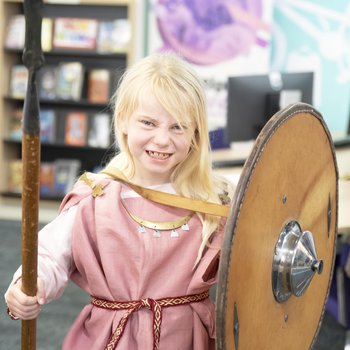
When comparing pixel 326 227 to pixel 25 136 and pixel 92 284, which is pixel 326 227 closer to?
pixel 92 284

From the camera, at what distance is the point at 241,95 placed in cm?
338

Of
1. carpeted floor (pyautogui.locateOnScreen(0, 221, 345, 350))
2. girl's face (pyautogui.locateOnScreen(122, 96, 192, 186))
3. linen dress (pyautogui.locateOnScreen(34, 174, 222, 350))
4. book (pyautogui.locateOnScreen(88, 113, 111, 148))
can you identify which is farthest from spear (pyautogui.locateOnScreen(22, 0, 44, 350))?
book (pyautogui.locateOnScreen(88, 113, 111, 148))

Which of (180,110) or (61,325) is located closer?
(180,110)

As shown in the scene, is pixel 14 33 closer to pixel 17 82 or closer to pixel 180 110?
pixel 17 82

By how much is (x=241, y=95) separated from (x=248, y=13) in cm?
218

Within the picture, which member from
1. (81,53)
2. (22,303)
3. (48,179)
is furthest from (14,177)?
(22,303)

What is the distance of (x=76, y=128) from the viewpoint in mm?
5676

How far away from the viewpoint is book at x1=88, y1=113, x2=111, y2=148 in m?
5.56

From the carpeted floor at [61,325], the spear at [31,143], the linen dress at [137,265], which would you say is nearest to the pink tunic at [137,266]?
the linen dress at [137,265]

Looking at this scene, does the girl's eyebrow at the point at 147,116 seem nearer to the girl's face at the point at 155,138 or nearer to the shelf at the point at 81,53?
the girl's face at the point at 155,138

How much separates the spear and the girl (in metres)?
0.33

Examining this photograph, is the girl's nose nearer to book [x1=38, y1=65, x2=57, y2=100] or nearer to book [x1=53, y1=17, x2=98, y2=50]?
book [x1=53, y1=17, x2=98, y2=50]

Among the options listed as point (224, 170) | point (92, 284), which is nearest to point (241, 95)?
point (224, 170)

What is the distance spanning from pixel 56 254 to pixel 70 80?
4477mm
